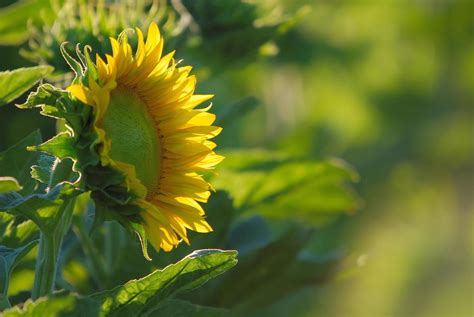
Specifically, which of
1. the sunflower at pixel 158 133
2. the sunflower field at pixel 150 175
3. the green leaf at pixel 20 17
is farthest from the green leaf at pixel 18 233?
the green leaf at pixel 20 17

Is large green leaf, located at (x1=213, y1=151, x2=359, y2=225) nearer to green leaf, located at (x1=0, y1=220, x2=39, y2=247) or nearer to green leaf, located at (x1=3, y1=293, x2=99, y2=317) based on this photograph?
green leaf, located at (x1=0, y1=220, x2=39, y2=247)

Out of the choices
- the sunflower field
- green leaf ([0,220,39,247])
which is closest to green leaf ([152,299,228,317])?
the sunflower field

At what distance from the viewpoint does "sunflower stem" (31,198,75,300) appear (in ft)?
2.24

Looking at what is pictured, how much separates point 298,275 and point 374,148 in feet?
6.68

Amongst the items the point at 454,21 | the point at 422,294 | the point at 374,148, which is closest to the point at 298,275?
the point at 374,148

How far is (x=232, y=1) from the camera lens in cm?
101

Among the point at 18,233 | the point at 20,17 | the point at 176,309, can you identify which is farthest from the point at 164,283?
the point at 20,17

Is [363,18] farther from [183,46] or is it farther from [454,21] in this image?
[183,46]

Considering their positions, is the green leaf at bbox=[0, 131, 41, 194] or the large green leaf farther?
the large green leaf

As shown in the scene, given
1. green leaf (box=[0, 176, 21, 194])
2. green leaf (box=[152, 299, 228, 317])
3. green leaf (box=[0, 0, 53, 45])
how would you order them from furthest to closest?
1. green leaf (box=[0, 0, 53, 45])
2. green leaf (box=[152, 299, 228, 317])
3. green leaf (box=[0, 176, 21, 194])

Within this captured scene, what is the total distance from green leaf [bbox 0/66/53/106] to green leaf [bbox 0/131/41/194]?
0.20 feet

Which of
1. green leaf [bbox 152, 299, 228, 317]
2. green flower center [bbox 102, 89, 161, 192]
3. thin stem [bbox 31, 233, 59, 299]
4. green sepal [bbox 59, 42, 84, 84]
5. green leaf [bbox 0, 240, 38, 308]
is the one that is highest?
green sepal [bbox 59, 42, 84, 84]

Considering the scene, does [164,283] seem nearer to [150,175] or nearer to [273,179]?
[150,175]

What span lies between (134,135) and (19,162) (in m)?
0.12
